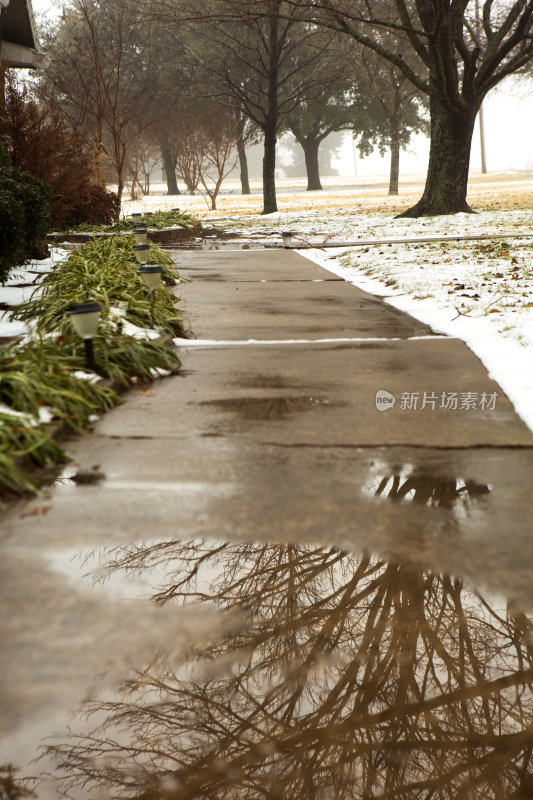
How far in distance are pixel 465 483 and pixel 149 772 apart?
1.95m

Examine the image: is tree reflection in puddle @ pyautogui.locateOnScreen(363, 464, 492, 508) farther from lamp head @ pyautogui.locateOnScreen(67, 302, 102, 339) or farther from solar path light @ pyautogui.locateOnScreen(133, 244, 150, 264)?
solar path light @ pyautogui.locateOnScreen(133, 244, 150, 264)

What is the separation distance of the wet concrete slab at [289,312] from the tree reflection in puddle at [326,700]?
3911 millimetres

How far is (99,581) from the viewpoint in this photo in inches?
91.6

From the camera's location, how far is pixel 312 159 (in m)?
47.1

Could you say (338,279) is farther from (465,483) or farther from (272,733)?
(272,733)

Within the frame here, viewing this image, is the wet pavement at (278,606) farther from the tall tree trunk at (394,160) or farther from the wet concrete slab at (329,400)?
the tall tree trunk at (394,160)

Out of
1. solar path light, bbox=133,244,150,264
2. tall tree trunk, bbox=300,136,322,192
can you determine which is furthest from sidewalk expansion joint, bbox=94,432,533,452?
tall tree trunk, bbox=300,136,322,192

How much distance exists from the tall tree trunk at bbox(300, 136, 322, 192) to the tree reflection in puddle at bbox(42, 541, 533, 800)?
4630cm

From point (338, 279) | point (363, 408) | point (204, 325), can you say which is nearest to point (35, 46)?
point (338, 279)

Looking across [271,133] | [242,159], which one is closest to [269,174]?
[271,133]

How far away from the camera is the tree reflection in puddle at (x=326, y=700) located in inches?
62.4

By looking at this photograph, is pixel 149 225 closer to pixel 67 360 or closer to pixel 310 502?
pixel 67 360

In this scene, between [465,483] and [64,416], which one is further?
[64,416]

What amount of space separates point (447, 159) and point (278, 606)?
61.2ft
